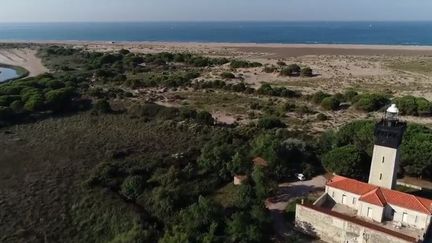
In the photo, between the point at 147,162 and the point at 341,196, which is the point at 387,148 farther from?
the point at 147,162

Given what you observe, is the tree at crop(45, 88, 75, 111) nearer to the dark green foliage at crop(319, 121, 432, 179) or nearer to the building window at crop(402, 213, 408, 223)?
the dark green foliage at crop(319, 121, 432, 179)

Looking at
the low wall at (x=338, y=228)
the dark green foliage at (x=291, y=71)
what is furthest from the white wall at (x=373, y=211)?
the dark green foliage at (x=291, y=71)

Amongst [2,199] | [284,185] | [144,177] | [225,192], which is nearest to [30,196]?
[2,199]

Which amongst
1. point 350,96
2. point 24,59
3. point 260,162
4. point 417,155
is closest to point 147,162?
point 260,162

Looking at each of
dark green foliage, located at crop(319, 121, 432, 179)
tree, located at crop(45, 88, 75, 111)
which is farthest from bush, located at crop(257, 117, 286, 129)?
tree, located at crop(45, 88, 75, 111)

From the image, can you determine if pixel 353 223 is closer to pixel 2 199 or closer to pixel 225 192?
pixel 225 192

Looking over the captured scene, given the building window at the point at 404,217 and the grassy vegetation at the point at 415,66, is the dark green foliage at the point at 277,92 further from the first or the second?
the building window at the point at 404,217

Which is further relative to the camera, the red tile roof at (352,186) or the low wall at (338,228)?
the red tile roof at (352,186)
